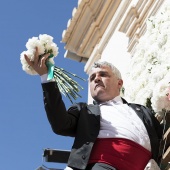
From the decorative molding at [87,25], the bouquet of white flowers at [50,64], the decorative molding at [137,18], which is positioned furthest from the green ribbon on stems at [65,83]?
the decorative molding at [87,25]

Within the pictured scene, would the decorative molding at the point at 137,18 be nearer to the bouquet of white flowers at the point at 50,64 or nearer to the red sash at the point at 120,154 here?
the bouquet of white flowers at the point at 50,64

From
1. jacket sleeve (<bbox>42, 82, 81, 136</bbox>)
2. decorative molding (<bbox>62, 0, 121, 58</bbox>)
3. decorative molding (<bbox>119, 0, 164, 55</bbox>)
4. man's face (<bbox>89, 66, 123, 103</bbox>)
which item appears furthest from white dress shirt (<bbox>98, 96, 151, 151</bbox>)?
decorative molding (<bbox>62, 0, 121, 58</bbox>)

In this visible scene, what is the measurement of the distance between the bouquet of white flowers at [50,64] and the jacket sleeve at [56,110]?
0.10 m

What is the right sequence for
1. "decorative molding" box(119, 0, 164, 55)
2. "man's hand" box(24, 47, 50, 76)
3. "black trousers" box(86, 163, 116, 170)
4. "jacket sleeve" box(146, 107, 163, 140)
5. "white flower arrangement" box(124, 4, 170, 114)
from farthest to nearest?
"decorative molding" box(119, 0, 164, 55) < "white flower arrangement" box(124, 4, 170, 114) < "jacket sleeve" box(146, 107, 163, 140) < "man's hand" box(24, 47, 50, 76) < "black trousers" box(86, 163, 116, 170)

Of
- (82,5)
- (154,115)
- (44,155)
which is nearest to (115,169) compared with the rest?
(154,115)

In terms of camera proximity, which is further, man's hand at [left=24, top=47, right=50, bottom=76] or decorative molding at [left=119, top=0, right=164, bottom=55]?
decorative molding at [left=119, top=0, right=164, bottom=55]

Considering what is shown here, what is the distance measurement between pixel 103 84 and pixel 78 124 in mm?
475

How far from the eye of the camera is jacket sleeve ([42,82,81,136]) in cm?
442

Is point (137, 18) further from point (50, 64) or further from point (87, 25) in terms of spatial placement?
point (50, 64)

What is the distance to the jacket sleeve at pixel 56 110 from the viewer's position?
442 cm

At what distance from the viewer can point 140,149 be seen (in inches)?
174

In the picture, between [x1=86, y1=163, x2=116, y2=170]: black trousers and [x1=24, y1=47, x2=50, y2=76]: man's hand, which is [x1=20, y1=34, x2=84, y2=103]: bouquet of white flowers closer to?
[x1=24, y1=47, x2=50, y2=76]: man's hand

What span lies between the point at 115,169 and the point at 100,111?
0.60m

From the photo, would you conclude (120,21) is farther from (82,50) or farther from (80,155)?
(80,155)
